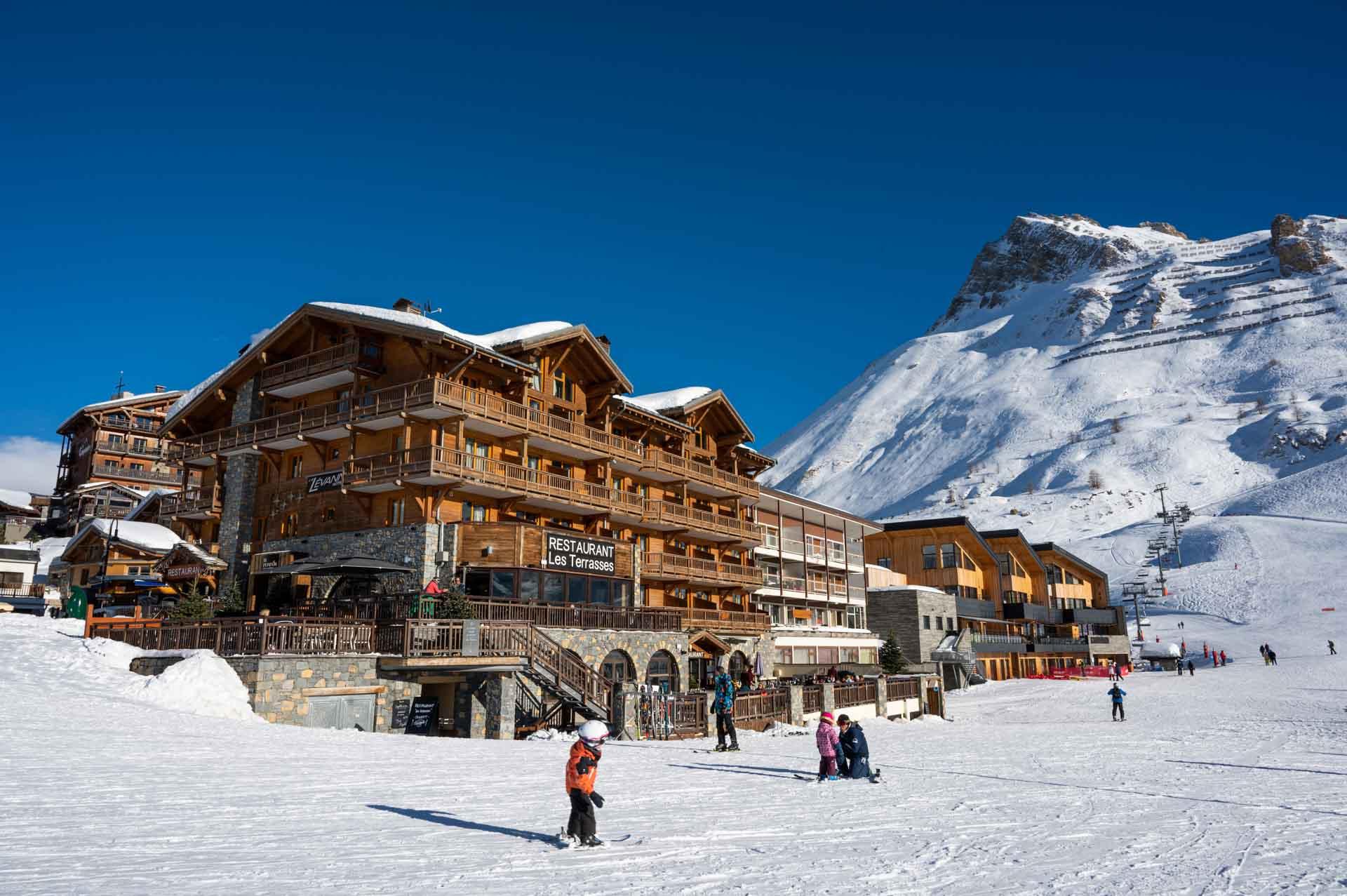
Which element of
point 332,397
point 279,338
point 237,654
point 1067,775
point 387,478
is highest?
point 279,338

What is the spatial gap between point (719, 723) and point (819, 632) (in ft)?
102

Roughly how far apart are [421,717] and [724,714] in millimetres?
7635

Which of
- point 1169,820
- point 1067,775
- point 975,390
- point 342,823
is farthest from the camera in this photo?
point 975,390

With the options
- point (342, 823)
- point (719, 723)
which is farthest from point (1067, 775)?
point (342, 823)

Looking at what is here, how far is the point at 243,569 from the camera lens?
36719mm

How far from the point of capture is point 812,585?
5384cm

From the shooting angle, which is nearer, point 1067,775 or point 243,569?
point 1067,775

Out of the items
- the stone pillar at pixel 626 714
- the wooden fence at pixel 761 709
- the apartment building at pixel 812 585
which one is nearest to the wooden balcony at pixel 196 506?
the stone pillar at pixel 626 714

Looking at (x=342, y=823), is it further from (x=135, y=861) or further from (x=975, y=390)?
(x=975, y=390)

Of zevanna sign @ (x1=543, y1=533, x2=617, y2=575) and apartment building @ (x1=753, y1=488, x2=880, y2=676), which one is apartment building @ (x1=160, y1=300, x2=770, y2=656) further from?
apartment building @ (x1=753, y1=488, x2=880, y2=676)

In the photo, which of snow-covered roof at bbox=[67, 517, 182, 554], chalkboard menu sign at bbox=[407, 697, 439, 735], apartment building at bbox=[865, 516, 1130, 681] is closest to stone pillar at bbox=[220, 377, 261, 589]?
snow-covered roof at bbox=[67, 517, 182, 554]

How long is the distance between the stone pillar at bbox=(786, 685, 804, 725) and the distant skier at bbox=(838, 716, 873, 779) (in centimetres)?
1129

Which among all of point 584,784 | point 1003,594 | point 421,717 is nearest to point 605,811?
point 584,784

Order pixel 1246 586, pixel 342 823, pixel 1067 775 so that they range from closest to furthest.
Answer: pixel 342 823, pixel 1067 775, pixel 1246 586
